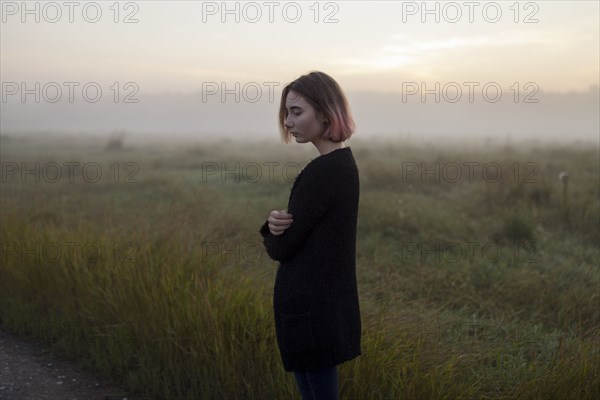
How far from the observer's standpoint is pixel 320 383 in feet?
5.70

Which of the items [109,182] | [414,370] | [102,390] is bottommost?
[102,390]

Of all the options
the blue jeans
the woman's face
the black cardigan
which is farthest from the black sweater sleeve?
the blue jeans

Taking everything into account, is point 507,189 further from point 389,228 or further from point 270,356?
point 270,356

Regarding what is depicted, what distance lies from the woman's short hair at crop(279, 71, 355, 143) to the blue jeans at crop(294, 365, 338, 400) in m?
0.81

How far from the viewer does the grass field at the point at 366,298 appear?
2.68m

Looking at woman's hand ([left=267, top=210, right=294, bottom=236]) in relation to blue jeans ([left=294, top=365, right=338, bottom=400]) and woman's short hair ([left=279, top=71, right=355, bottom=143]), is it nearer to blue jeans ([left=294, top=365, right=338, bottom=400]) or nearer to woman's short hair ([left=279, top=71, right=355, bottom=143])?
woman's short hair ([left=279, top=71, right=355, bottom=143])

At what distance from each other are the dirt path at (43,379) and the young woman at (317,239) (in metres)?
1.73

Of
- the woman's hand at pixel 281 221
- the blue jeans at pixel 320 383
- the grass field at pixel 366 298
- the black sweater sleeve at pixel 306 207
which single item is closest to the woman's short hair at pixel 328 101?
the black sweater sleeve at pixel 306 207

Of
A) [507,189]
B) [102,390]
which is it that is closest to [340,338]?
[102,390]

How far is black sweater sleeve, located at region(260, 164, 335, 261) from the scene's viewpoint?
1.60 metres

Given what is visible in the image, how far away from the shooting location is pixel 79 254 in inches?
162

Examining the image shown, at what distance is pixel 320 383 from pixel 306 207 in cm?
63

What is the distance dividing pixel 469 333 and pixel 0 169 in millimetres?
11226

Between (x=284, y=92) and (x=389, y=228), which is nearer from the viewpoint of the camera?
(x=284, y=92)
